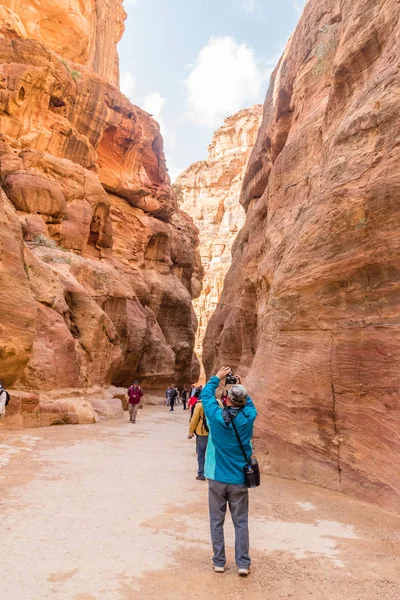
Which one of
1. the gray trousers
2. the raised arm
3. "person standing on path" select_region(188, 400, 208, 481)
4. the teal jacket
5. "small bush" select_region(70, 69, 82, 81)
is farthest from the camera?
"small bush" select_region(70, 69, 82, 81)

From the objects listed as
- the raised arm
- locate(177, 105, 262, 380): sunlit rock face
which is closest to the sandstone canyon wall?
the raised arm

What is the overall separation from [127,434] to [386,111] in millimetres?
10948

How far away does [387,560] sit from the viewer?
15.2ft

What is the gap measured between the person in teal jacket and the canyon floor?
260 millimetres

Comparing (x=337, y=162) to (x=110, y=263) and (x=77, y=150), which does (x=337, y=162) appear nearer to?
(x=110, y=263)

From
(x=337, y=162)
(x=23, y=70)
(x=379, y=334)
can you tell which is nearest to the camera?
(x=379, y=334)

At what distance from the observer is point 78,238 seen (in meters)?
25.2

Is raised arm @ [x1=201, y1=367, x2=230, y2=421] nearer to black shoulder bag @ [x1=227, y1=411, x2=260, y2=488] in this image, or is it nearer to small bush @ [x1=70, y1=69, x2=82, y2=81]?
black shoulder bag @ [x1=227, y1=411, x2=260, y2=488]

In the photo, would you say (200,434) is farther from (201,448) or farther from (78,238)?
(78,238)

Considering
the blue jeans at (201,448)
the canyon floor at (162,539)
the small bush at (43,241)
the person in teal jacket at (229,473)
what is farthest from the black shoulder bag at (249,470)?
the small bush at (43,241)

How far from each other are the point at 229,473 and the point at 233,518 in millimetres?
457

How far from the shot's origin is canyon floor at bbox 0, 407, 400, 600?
12.6 feet

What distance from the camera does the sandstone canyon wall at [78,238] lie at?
1439 cm

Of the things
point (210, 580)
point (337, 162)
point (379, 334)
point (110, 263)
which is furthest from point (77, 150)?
point (210, 580)
